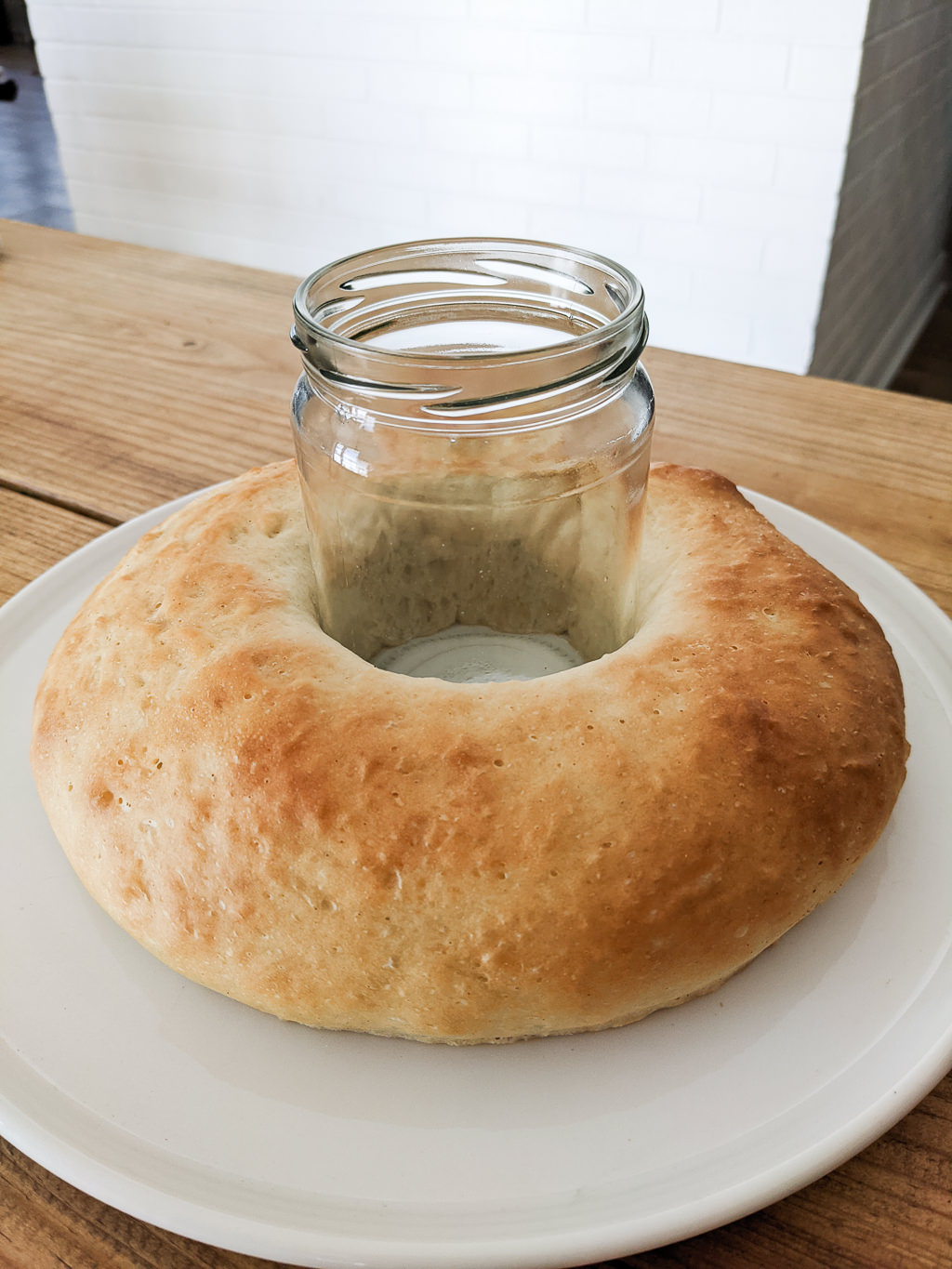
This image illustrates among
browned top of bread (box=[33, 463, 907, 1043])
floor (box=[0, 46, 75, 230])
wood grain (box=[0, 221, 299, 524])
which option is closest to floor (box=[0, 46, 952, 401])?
floor (box=[0, 46, 75, 230])

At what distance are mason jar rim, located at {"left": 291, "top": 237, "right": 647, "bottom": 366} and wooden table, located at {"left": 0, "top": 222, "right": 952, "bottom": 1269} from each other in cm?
38

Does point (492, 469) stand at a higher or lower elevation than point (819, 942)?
higher

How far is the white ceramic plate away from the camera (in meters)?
0.37

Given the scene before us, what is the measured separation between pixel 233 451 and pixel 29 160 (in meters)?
5.57

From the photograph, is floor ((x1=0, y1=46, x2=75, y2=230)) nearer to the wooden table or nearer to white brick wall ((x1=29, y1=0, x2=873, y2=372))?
white brick wall ((x1=29, y1=0, x2=873, y2=372))

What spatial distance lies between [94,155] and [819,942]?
381 cm

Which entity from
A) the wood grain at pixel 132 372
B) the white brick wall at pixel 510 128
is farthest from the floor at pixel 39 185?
the wood grain at pixel 132 372

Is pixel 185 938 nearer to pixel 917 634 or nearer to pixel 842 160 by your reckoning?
pixel 917 634

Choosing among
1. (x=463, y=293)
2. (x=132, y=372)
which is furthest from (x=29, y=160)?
(x=463, y=293)

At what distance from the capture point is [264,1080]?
1.41ft

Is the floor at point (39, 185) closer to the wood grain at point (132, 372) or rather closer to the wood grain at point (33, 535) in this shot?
the wood grain at point (132, 372)

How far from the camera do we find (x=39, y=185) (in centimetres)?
506

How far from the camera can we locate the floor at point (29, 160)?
4.61 meters

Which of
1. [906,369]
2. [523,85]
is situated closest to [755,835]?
[523,85]
